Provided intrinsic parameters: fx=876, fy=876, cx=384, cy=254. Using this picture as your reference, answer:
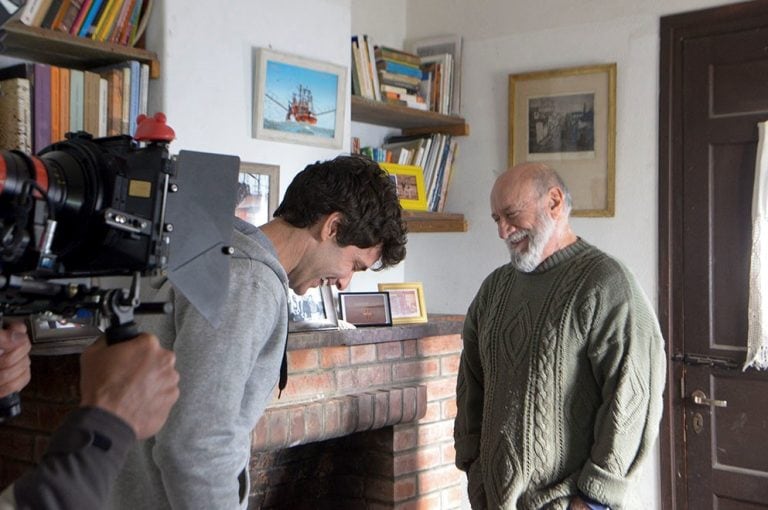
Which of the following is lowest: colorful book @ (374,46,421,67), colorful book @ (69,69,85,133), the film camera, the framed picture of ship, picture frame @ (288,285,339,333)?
picture frame @ (288,285,339,333)

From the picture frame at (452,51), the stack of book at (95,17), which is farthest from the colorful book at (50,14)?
the picture frame at (452,51)

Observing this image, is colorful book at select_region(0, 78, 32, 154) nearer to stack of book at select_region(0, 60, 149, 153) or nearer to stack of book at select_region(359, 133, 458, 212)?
stack of book at select_region(0, 60, 149, 153)

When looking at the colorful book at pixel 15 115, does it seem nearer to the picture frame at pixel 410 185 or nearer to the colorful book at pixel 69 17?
the colorful book at pixel 69 17

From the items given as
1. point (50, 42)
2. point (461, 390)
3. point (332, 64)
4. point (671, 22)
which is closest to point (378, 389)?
point (461, 390)

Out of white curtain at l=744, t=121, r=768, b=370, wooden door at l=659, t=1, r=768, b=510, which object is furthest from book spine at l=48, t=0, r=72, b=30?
white curtain at l=744, t=121, r=768, b=370

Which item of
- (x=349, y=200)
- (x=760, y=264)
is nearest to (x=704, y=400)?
(x=760, y=264)

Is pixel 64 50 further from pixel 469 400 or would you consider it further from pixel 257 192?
pixel 469 400

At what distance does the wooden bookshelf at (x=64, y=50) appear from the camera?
209 centimetres

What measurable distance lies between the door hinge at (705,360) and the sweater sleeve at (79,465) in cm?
242

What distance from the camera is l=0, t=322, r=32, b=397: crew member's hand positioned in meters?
1.10

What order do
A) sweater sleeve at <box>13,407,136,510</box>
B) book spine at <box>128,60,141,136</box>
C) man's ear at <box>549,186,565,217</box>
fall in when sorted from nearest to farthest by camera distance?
sweater sleeve at <box>13,407,136,510</box> < book spine at <box>128,60,141,136</box> < man's ear at <box>549,186,565,217</box>

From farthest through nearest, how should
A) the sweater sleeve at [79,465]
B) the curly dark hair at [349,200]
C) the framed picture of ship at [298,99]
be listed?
the framed picture of ship at [298,99], the curly dark hair at [349,200], the sweater sleeve at [79,465]

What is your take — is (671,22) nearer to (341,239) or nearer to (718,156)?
(718,156)

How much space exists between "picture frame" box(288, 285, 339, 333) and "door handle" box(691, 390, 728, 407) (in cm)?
127
